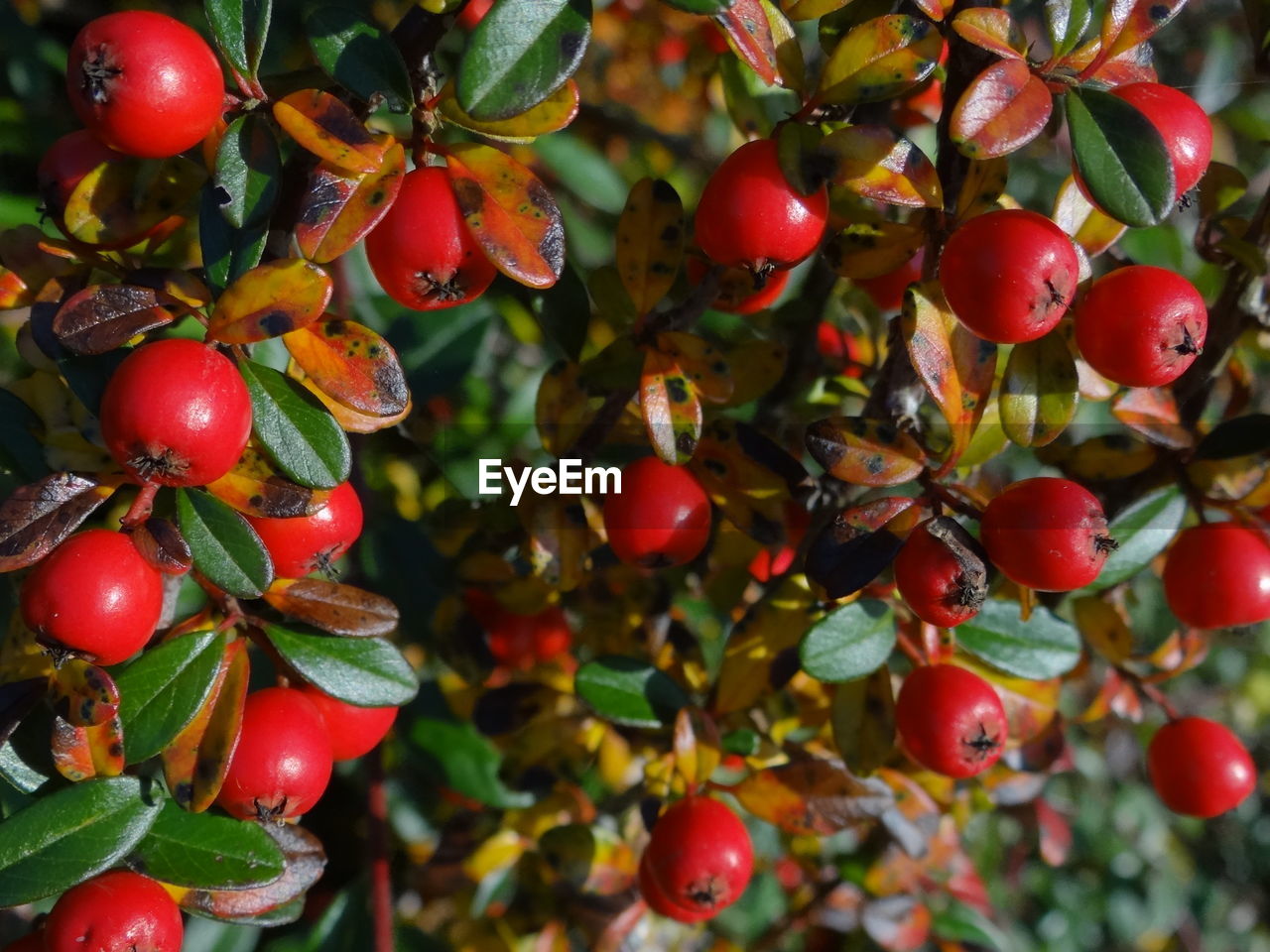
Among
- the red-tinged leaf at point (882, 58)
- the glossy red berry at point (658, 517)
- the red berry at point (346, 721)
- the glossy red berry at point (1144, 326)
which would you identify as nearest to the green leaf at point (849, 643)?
the glossy red berry at point (658, 517)

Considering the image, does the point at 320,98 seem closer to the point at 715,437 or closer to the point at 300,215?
the point at 300,215

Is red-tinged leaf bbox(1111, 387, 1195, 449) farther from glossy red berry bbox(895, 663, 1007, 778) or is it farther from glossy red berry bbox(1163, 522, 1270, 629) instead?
glossy red berry bbox(895, 663, 1007, 778)

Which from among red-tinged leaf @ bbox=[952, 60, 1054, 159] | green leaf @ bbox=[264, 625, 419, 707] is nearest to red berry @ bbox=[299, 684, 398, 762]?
green leaf @ bbox=[264, 625, 419, 707]

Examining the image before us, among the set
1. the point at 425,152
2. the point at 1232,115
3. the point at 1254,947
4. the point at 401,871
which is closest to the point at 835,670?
the point at 425,152

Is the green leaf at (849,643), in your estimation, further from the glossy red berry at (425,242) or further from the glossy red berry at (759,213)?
the glossy red berry at (425,242)

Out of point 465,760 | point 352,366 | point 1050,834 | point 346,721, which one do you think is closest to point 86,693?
point 346,721

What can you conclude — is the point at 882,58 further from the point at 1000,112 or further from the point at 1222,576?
the point at 1222,576

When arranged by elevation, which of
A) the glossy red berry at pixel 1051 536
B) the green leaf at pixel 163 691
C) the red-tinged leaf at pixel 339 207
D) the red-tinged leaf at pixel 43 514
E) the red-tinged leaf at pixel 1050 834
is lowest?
the red-tinged leaf at pixel 1050 834
